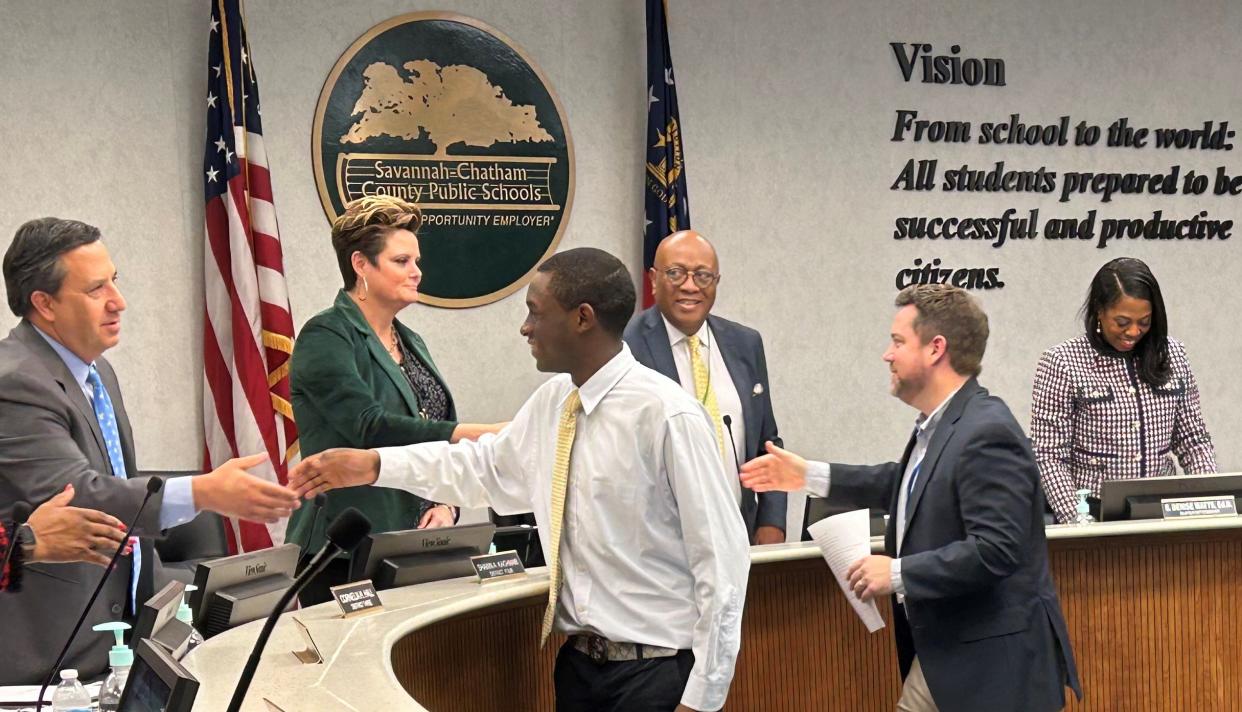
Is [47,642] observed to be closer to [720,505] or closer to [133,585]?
[133,585]

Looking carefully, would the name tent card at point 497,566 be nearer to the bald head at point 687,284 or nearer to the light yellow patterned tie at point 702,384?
the light yellow patterned tie at point 702,384

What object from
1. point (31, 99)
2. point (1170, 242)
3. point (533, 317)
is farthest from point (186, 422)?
point (1170, 242)

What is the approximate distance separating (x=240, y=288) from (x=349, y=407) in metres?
1.93

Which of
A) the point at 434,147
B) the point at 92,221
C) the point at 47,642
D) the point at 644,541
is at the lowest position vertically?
the point at 47,642

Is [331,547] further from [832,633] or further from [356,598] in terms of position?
[832,633]

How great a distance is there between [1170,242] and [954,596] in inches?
181

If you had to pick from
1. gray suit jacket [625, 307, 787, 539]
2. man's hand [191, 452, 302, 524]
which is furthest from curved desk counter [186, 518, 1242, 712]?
gray suit jacket [625, 307, 787, 539]

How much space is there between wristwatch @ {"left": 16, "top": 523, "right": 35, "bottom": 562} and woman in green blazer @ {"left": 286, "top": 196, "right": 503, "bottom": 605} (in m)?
0.83

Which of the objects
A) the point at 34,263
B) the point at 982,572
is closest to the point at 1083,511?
the point at 982,572

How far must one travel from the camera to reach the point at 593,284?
2645 mm

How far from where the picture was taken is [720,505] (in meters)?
2.56

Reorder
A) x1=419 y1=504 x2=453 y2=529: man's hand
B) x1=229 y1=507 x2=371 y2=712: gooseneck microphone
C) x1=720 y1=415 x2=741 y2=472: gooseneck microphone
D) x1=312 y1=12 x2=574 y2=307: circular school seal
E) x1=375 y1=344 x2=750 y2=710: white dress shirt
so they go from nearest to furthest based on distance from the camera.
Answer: x1=229 y1=507 x2=371 y2=712: gooseneck microphone
x1=375 y1=344 x2=750 y2=710: white dress shirt
x1=419 y1=504 x2=453 y2=529: man's hand
x1=720 y1=415 x2=741 y2=472: gooseneck microphone
x1=312 y1=12 x2=574 y2=307: circular school seal

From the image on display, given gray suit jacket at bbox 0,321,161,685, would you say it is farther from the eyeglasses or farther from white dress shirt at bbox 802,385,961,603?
the eyeglasses

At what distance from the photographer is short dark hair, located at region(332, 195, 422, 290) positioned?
12.0ft
